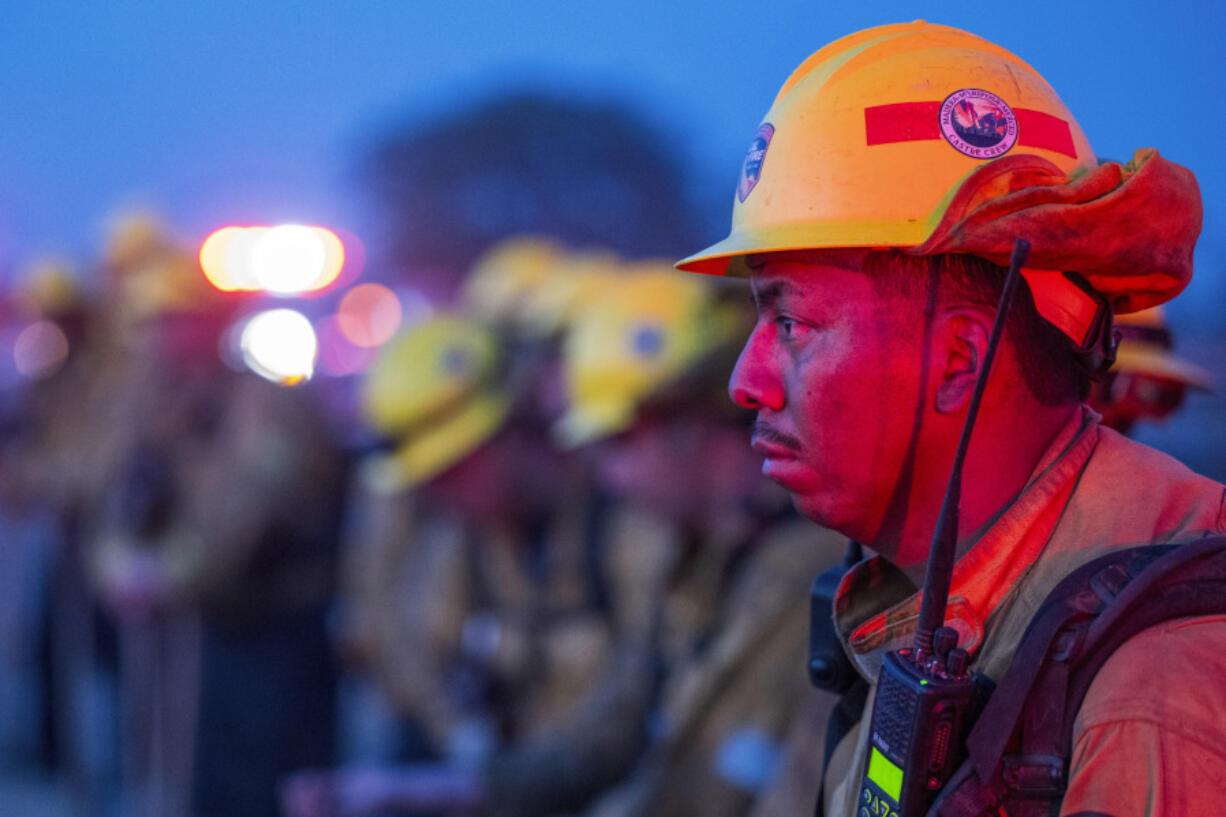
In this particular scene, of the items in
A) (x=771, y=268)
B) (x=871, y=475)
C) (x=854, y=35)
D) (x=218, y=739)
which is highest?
(x=854, y=35)

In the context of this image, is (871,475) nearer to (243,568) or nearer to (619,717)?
(619,717)

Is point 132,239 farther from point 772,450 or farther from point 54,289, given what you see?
point 772,450

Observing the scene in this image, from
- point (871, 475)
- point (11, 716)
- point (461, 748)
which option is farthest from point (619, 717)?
point (11, 716)

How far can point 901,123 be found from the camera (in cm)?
162

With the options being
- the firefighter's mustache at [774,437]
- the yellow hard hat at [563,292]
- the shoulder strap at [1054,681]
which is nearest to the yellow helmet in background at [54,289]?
A: the yellow hard hat at [563,292]

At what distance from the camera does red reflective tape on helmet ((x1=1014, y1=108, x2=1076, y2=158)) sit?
1.59 meters

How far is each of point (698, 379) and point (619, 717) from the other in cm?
126

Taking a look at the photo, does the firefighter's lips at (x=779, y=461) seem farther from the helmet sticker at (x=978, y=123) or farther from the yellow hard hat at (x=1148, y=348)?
the yellow hard hat at (x=1148, y=348)

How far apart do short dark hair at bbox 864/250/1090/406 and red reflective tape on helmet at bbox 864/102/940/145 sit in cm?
15

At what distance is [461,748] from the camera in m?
5.22

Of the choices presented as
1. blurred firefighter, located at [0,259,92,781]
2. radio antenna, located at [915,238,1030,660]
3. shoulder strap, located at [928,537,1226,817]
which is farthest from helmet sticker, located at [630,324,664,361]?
blurred firefighter, located at [0,259,92,781]

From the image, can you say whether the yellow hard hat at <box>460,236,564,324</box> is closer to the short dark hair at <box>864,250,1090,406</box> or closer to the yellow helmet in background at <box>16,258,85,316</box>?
the yellow helmet in background at <box>16,258,85,316</box>

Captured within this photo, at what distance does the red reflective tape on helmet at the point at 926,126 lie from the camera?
1.60 metres

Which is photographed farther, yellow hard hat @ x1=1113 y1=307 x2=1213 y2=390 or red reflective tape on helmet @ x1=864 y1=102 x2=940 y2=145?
yellow hard hat @ x1=1113 y1=307 x2=1213 y2=390
